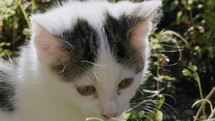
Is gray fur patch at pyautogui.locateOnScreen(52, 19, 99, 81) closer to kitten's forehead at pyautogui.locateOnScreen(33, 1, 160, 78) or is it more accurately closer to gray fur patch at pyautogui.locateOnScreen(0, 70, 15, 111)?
kitten's forehead at pyautogui.locateOnScreen(33, 1, 160, 78)

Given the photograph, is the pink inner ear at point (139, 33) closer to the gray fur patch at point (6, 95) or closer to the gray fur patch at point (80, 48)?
the gray fur patch at point (80, 48)

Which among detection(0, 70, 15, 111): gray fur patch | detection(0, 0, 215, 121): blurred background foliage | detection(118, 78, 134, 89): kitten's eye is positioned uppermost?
detection(118, 78, 134, 89): kitten's eye

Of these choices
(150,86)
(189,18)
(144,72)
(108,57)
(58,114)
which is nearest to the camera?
(108,57)

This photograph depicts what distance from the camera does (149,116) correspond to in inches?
118

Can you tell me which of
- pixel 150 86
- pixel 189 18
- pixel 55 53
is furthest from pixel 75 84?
pixel 189 18

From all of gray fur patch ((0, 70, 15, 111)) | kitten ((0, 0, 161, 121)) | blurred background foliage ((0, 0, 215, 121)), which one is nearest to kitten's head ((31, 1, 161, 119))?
kitten ((0, 0, 161, 121))

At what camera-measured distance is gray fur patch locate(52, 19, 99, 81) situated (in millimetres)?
2455

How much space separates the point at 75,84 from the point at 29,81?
32 cm

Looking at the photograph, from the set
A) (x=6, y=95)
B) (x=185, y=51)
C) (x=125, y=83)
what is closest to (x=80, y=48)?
(x=125, y=83)

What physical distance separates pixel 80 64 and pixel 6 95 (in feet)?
1.86

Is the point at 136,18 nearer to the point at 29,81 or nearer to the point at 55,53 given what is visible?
the point at 55,53

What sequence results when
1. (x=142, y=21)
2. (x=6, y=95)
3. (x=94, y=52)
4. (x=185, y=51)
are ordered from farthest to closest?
(x=185, y=51) < (x=6, y=95) < (x=142, y=21) < (x=94, y=52)

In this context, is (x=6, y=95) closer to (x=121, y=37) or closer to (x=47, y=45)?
(x=47, y=45)

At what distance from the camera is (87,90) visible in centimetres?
250
